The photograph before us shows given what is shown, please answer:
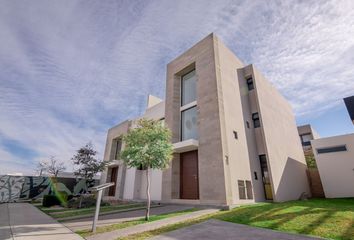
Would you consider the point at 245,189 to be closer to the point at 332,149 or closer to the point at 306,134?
the point at 332,149

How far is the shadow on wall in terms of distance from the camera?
46.7 feet

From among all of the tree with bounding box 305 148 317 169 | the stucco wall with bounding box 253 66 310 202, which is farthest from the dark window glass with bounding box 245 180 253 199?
the tree with bounding box 305 148 317 169

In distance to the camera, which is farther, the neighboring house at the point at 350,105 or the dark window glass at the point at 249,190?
the neighboring house at the point at 350,105

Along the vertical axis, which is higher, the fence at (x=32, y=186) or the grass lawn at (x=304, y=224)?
the fence at (x=32, y=186)

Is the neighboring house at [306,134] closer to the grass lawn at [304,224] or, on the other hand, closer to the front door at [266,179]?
the front door at [266,179]

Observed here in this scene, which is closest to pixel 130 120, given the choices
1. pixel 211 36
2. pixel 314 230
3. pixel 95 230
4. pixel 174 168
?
pixel 174 168

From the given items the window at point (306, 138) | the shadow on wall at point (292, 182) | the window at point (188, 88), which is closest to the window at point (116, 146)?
the window at point (188, 88)

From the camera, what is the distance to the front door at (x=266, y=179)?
1377cm

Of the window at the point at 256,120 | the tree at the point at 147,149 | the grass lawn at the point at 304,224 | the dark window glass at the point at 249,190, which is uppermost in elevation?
the window at the point at 256,120

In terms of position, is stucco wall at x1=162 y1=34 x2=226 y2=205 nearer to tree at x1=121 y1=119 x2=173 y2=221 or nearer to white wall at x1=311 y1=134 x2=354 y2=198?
tree at x1=121 y1=119 x2=173 y2=221

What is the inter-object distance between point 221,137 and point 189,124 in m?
3.90

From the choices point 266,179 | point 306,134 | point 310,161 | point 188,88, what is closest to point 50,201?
point 188,88

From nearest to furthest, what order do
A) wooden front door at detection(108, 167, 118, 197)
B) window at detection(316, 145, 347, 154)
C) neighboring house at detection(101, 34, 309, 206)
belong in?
neighboring house at detection(101, 34, 309, 206) < window at detection(316, 145, 347, 154) < wooden front door at detection(108, 167, 118, 197)

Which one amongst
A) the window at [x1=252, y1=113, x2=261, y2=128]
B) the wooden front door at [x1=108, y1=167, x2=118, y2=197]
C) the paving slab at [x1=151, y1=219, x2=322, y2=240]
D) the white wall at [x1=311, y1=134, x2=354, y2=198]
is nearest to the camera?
the paving slab at [x1=151, y1=219, x2=322, y2=240]
